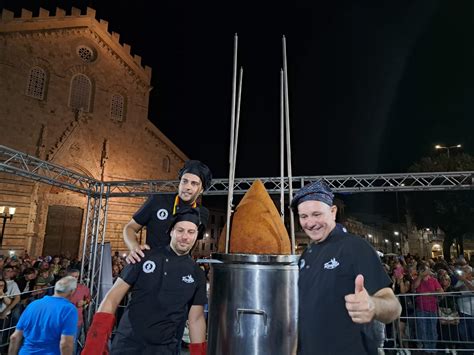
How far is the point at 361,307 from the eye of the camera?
66.7 inches

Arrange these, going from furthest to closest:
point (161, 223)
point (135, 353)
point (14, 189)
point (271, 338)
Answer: point (14, 189)
point (161, 223)
point (271, 338)
point (135, 353)

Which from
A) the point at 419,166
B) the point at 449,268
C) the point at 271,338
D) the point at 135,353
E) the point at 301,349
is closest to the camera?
the point at 301,349

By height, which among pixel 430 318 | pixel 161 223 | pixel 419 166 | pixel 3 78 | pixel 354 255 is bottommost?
pixel 430 318

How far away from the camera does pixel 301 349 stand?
2.05 metres

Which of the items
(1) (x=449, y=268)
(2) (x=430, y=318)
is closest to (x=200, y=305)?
(2) (x=430, y=318)

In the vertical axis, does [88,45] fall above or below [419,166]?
above

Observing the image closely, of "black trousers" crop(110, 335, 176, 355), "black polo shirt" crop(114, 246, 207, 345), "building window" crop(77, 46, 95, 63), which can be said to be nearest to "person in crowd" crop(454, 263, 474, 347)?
"black polo shirt" crop(114, 246, 207, 345)

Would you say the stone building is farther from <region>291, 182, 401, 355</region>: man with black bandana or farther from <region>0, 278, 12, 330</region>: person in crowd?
<region>291, 182, 401, 355</region>: man with black bandana

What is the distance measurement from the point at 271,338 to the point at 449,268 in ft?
32.1

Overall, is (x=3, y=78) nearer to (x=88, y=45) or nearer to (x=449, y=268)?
(x=88, y=45)

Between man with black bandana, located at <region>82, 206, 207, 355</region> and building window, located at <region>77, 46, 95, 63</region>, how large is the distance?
875 inches

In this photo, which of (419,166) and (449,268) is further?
(419,166)

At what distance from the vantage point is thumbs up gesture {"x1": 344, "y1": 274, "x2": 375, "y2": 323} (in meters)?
1.69

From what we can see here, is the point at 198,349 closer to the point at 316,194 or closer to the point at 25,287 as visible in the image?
the point at 316,194
